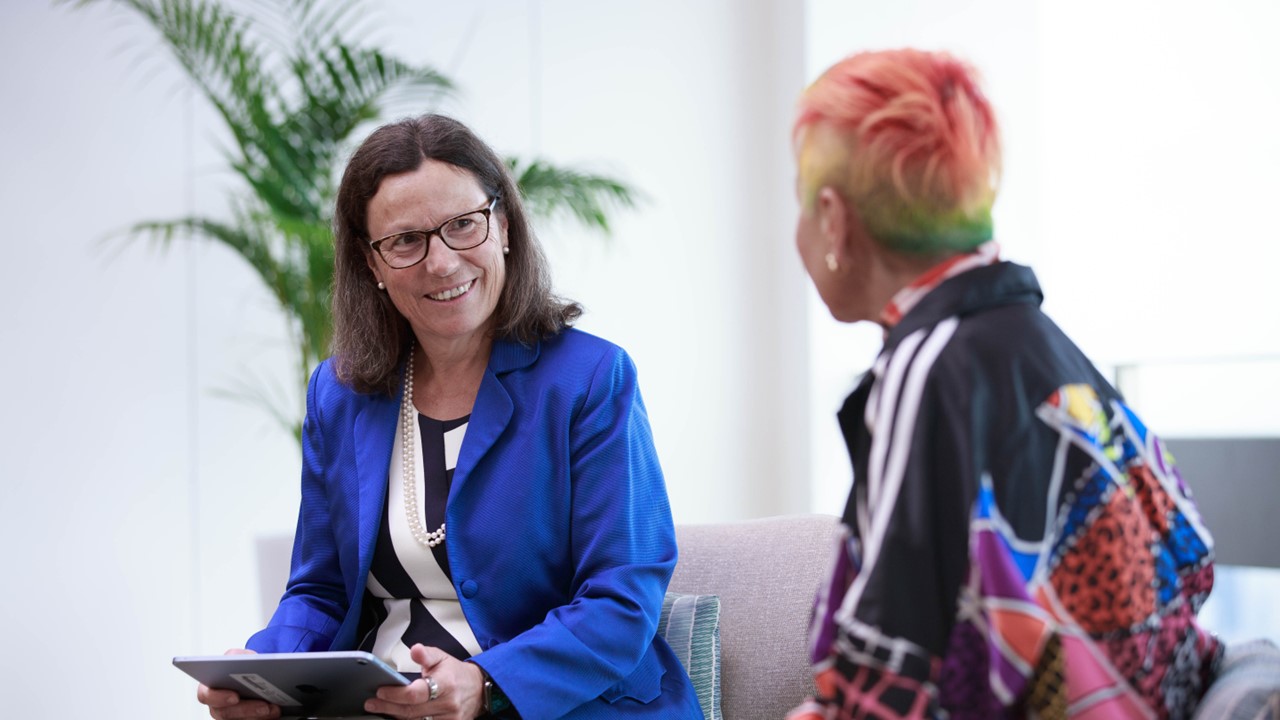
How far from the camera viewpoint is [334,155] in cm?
330

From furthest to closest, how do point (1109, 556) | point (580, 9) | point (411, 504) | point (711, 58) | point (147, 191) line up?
1. point (711, 58)
2. point (580, 9)
3. point (147, 191)
4. point (411, 504)
5. point (1109, 556)

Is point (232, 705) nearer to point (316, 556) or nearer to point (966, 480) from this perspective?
point (316, 556)

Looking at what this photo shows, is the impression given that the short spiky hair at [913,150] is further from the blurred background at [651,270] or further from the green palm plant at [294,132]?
the green palm plant at [294,132]

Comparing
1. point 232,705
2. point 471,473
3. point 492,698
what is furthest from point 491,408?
point 232,705

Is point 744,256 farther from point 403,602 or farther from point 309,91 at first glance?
point 403,602

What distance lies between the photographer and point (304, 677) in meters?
1.51

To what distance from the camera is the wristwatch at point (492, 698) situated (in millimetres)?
1616

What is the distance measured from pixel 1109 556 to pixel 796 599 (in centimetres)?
108

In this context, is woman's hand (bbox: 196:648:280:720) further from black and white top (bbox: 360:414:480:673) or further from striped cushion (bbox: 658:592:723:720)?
striped cushion (bbox: 658:592:723:720)

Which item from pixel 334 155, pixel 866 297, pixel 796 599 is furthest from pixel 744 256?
pixel 866 297

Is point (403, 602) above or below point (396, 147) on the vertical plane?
below

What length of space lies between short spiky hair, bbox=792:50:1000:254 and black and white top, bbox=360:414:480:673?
0.99m

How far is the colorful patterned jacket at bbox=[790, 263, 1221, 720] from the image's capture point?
914 mm

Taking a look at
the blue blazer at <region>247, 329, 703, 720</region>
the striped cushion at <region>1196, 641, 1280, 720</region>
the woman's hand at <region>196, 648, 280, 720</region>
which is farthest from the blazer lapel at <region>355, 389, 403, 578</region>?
the striped cushion at <region>1196, 641, 1280, 720</region>
